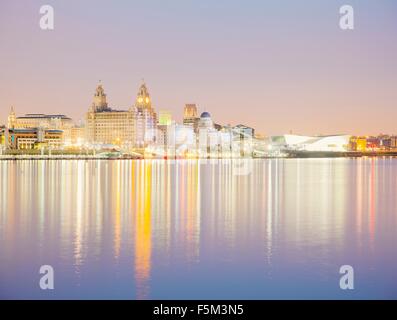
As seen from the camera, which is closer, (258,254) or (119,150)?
(258,254)

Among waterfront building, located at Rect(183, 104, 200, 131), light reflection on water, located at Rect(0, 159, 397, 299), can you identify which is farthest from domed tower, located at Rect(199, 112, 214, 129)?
light reflection on water, located at Rect(0, 159, 397, 299)

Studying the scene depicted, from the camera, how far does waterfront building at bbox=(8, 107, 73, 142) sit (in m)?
160

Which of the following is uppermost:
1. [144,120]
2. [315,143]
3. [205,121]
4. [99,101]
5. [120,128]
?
[99,101]

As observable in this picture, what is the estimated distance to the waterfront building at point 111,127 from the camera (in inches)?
5477

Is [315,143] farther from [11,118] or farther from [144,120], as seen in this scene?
[11,118]

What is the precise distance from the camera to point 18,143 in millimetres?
137875

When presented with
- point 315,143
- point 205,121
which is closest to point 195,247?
point 315,143

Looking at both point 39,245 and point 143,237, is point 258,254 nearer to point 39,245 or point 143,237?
point 143,237

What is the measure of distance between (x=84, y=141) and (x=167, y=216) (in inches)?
4983

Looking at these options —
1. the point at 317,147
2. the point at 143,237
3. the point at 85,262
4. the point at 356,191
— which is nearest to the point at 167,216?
the point at 143,237

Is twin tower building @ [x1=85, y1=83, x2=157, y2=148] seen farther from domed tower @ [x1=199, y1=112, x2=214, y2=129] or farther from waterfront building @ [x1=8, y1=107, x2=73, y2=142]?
domed tower @ [x1=199, y1=112, x2=214, y2=129]

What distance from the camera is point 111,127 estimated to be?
460 feet

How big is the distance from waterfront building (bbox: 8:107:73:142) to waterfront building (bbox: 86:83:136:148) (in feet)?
60.0

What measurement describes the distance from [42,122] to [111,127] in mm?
32950
